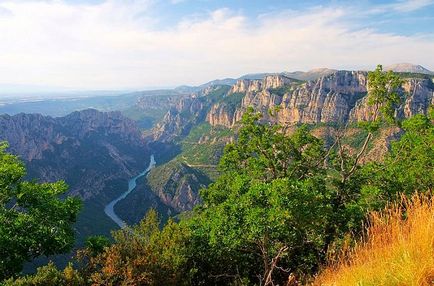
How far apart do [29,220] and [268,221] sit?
42.1 ft

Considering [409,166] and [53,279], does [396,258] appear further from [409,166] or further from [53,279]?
[409,166]

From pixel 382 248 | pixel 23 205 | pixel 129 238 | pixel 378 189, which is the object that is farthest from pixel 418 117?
pixel 23 205

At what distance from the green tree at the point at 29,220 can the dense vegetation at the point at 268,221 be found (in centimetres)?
191

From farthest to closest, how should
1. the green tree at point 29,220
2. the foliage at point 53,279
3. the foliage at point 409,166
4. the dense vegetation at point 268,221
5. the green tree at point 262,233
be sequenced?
the foliage at point 409,166, the green tree at point 29,220, the green tree at point 262,233, the dense vegetation at point 268,221, the foliage at point 53,279

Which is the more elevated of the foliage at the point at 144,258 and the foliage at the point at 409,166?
the foliage at the point at 409,166

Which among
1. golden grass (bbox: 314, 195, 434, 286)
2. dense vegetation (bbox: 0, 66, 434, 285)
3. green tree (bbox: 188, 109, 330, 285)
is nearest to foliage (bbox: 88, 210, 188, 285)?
dense vegetation (bbox: 0, 66, 434, 285)

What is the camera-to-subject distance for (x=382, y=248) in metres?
8.38

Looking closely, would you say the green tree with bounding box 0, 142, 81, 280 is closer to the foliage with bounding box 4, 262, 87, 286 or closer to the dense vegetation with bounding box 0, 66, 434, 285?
the dense vegetation with bounding box 0, 66, 434, 285

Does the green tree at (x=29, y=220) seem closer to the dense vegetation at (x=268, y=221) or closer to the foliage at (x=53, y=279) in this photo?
the dense vegetation at (x=268, y=221)

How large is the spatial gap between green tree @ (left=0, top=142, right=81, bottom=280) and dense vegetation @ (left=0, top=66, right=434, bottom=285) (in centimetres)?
191

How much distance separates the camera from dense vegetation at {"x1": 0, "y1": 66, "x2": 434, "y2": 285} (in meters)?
17.5

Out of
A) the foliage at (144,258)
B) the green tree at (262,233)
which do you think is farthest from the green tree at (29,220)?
the green tree at (262,233)

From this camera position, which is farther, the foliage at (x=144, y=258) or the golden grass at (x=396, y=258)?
the foliage at (x=144, y=258)

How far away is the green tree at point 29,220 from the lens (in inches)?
771
